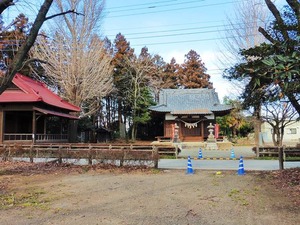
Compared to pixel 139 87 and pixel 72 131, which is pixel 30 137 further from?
pixel 139 87

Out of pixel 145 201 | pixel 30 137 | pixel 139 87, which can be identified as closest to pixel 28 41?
pixel 145 201

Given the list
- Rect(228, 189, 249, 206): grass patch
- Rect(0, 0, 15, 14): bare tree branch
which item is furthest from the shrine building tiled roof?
Rect(0, 0, 15, 14): bare tree branch

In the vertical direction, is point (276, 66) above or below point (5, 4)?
below

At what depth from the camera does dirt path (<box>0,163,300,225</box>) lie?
4770 millimetres

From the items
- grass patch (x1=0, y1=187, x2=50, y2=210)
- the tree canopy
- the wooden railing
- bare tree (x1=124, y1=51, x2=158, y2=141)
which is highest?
bare tree (x1=124, y1=51, x2=158, y2=141)

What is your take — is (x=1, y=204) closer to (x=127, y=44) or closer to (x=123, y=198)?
(x=123, y=198)

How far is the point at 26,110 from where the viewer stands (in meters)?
20.7

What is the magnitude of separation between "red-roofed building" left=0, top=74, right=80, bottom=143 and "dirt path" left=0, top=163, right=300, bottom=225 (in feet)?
39.5

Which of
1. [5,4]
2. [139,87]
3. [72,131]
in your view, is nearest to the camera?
[5,4]

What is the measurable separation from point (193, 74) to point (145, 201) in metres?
43.2

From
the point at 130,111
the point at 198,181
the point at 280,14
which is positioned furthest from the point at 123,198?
the point at 130,111

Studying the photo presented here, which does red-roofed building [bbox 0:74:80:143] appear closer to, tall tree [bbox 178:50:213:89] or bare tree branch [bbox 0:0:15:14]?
bare tree branch [bbox 0:0:15:14]

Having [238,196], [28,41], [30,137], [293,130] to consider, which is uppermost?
[28,41]

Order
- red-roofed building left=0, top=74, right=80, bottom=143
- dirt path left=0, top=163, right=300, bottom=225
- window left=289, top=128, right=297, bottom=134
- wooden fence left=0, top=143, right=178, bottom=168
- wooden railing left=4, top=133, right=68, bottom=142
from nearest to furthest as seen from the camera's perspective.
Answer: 1. dirt path left=0, top=163, right=300, bottom=225
2. wooden fence left=0, top=143, right=178, bottom=168
3. red-roofed building left=0, top=74, right=80, bottom=143
4. wooden railing left=4, top=133, right=68, bottom=142
5. window left=289, top=128, right=297, bottom=134
